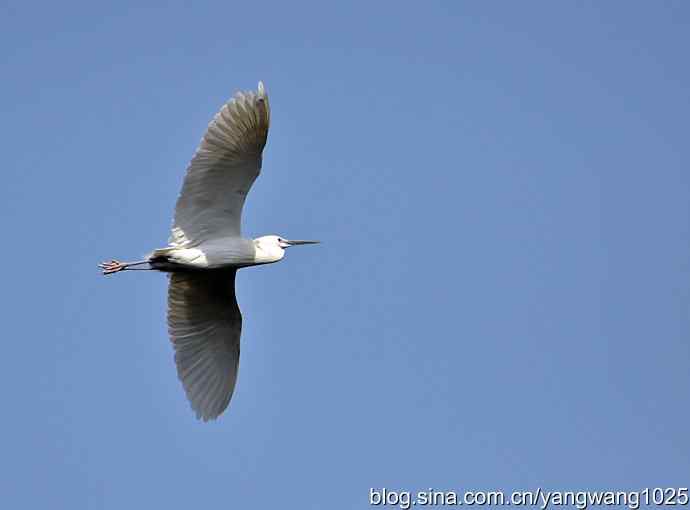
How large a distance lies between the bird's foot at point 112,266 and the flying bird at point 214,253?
0.04 feet

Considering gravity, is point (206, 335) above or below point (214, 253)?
below

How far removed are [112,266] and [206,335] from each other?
6.09ft

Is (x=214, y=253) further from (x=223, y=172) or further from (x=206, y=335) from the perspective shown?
(x=206, y=335)

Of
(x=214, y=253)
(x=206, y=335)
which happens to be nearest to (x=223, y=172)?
(x=214, y=253)

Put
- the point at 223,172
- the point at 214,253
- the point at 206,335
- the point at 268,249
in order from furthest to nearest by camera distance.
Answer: the point at 206,335, the point at 268,249, the point at 214,253, the point at 223,172

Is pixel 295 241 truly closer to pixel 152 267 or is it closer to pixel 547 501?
pixel 152 267

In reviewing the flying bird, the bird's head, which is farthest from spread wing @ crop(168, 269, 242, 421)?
the bird's head

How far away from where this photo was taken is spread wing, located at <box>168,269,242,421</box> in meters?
14.1

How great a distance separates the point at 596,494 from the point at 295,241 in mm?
5699

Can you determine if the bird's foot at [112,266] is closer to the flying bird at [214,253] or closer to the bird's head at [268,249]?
the flying bird at [214,253]

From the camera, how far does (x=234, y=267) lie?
44.6 feet

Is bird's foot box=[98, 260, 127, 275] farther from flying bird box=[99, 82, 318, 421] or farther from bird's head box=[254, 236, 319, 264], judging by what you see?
bird's head box=[254, 236, 319, 264]

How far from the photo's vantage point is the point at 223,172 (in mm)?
12656

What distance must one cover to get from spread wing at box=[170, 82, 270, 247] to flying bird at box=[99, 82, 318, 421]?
0.5 inches
